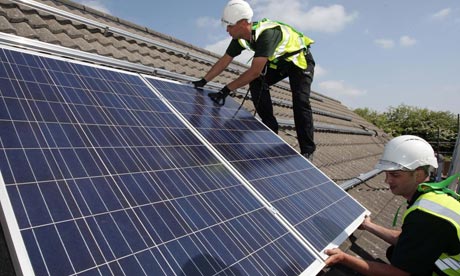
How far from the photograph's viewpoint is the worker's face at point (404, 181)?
Result: 3.08 metres

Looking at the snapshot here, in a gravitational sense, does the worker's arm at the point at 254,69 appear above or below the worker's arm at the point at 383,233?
above

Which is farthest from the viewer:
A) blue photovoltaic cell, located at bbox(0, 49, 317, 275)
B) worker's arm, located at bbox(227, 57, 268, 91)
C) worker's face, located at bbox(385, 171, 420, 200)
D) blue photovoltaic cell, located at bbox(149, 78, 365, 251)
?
worker's arm, located at bbox(227, 57, 268, 91)

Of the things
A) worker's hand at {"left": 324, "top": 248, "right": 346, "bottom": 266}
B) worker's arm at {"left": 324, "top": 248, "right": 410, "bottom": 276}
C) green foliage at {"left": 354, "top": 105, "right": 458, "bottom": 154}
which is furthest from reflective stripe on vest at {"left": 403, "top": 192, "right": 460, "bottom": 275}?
green foliage at {"left": 354, "top": 105, "right": 458, "bottom": 154}

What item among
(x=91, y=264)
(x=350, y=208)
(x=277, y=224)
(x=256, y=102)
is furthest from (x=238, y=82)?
(x=91, y=264)

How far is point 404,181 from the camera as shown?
10.2 ft

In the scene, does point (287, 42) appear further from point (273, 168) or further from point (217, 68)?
point (273, 168)

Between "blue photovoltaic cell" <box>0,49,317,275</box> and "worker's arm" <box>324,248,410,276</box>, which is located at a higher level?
"blue photovoltaic cell" <box>0,49,317,275</box>

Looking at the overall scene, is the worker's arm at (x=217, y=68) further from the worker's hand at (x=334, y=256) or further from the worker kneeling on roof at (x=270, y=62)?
the worker's hand at (x=334, y=256)

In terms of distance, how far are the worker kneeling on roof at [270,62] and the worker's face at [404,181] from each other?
1.89m

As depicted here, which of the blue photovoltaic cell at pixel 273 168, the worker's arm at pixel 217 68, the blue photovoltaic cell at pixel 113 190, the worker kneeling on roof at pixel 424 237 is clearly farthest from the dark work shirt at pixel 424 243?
the worker's arm at pixel 217 68

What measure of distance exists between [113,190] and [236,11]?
307 centimetres

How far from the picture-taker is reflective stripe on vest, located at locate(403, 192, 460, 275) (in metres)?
2.46

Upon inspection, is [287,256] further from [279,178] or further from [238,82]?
[238,82]

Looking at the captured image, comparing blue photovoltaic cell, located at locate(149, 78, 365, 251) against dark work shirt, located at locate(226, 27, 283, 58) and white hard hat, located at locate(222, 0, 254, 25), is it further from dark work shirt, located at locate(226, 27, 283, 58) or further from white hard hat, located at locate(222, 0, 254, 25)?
white hard hat, located at locate(222, 0, 254, 25)
